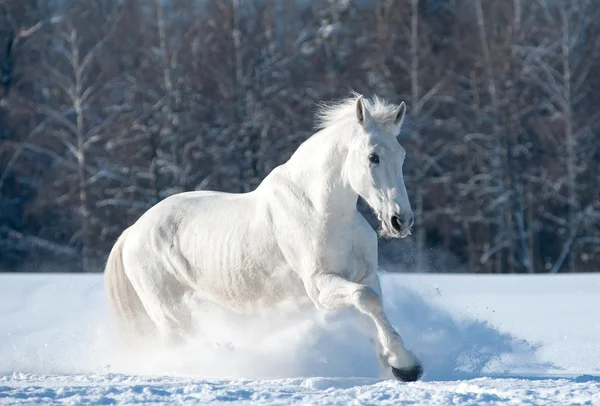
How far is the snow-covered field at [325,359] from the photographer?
4.82 meters

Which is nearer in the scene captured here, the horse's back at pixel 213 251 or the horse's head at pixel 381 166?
the horse's head at pixel 381 166

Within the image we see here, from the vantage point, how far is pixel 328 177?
586cm

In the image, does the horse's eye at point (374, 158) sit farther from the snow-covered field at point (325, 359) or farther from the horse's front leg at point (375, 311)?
the snow-covered field at point (325, 359)

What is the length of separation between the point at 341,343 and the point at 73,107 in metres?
16.5

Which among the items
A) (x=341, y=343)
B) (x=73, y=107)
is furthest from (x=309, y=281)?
(x=73, y=107)

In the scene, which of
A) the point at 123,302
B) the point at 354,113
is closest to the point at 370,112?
the point at 354,113

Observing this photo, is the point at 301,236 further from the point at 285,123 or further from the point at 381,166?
the point at 285,123

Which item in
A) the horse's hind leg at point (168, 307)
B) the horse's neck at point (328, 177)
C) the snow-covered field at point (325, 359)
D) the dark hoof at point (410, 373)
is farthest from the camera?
the horse's hind leg at point (168, 307)

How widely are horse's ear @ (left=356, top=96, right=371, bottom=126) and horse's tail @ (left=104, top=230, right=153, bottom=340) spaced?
2365 millimetres

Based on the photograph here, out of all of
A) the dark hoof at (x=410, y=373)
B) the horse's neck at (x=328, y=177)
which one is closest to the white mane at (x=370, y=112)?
the horse's neck at (x=328, y=177)

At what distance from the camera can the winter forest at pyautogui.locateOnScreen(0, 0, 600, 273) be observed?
66.4 feet

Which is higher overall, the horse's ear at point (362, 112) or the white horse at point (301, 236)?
the horse's ear at point (362, 112)

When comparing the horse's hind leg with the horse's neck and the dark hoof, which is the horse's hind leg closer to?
the horse's neck

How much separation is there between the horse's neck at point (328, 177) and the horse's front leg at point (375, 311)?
403 millimetres
